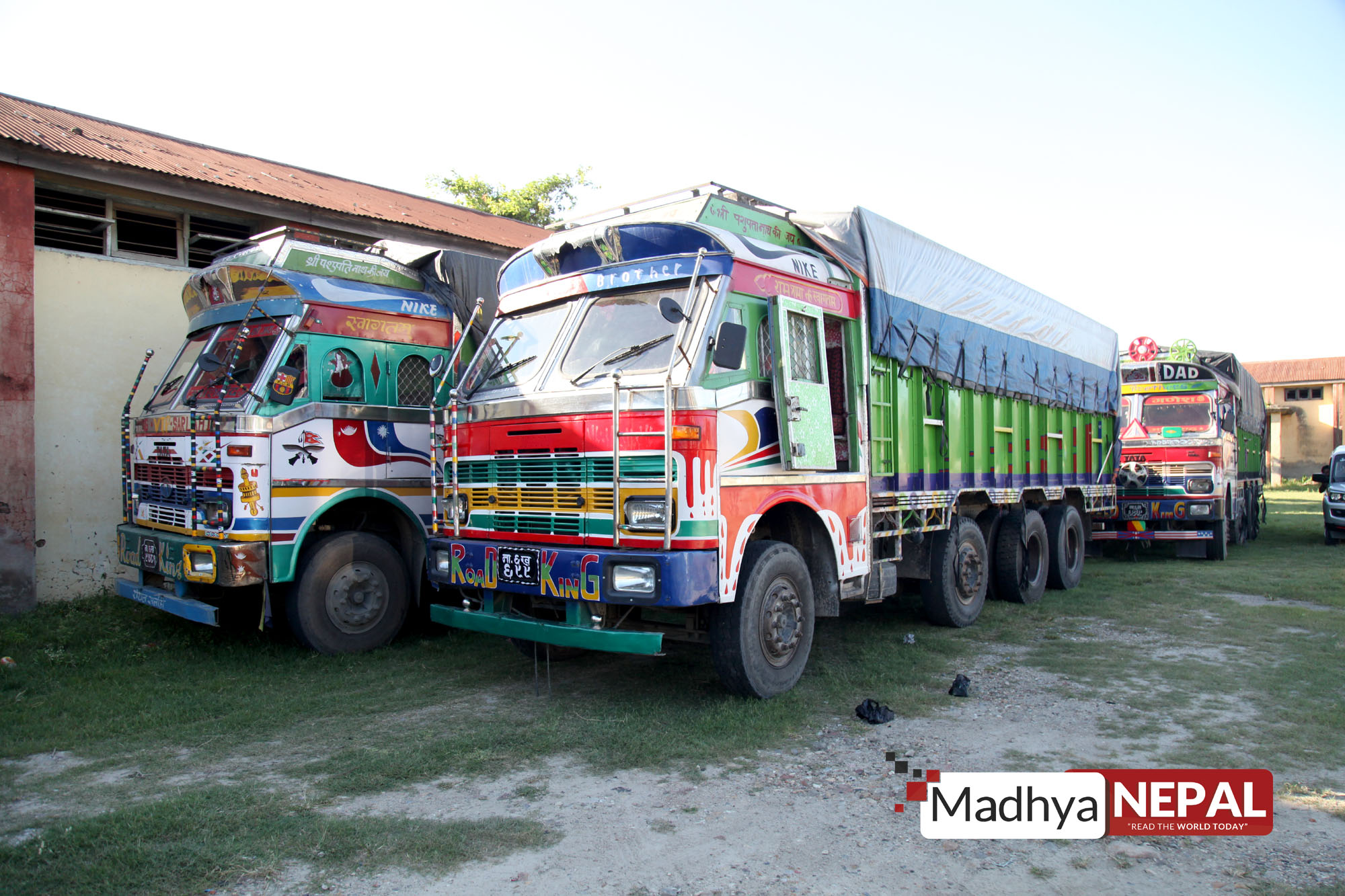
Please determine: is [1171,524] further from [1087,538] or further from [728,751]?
[728,751]

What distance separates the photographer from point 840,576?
6.25m

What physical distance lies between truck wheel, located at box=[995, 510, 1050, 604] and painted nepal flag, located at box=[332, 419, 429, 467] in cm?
636

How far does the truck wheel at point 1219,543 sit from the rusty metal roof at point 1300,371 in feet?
108

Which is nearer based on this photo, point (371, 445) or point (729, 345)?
point (729, 345)

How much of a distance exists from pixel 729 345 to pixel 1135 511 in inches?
453

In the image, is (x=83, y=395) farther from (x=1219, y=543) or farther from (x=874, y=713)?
A: (x=1219, y=543)

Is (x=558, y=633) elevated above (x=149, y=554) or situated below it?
below

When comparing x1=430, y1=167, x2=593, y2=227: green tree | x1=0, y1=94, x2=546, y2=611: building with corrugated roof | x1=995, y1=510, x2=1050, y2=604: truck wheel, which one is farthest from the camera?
x1=430, y1=167, x2=593, y2=227: green tree

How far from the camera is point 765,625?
5598 mm

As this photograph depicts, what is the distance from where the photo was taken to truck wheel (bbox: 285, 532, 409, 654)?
7.12m

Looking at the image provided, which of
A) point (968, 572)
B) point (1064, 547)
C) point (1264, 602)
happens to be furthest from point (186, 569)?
point (1264, 602)

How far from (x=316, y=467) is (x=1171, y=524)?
13239 millimetres

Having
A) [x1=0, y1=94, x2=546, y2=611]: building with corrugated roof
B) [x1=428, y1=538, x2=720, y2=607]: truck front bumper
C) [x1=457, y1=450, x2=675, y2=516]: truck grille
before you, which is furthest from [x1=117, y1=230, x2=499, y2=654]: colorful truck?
[x1=0, y1=94, x2=546, y2=611]: building with corrugated roof

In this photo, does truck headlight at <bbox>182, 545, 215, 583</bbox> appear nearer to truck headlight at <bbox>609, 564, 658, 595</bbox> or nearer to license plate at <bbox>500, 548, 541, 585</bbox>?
license plate at <bbox>500, 548, 541, 585</bbox>
